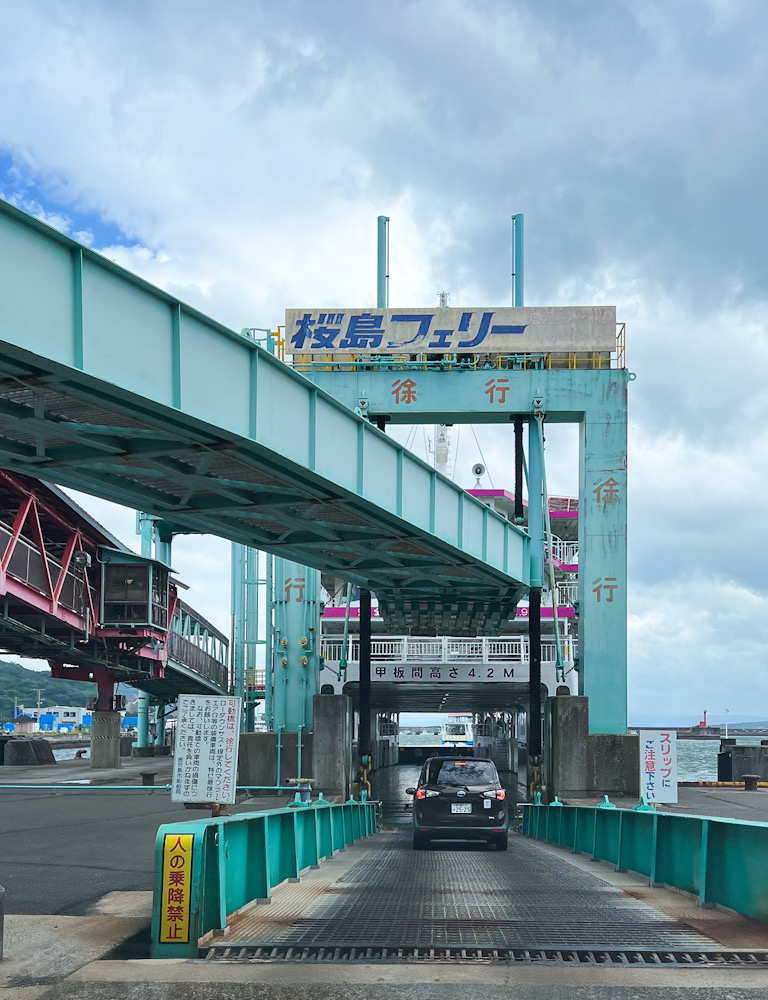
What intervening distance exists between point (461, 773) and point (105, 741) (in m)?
31.8

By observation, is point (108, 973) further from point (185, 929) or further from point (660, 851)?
point (660, 851)

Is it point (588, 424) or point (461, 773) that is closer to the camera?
point (461, 773)

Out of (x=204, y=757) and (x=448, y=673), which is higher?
(x=204, y=757)

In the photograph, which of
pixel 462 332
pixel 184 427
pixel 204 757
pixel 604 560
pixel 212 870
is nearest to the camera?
pixel 212 870

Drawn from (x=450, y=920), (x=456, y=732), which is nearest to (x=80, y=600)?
(x=450, y=920)

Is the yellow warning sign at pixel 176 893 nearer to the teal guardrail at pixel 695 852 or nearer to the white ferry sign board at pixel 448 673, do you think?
the teal guardrail at pixel 695 852

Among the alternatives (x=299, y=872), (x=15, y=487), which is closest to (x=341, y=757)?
(x=15, y=487)

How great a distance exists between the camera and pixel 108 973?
7.02m

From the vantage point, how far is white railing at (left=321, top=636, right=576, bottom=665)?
37.9m

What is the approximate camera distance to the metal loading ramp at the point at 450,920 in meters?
7.68

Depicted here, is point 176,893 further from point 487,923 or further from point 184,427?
point 184,427

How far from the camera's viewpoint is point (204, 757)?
525 inches

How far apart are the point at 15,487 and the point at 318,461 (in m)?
14.6

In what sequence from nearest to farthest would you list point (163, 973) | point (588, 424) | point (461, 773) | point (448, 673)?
1. point (163, 973)
2. point (461, 773)
3. point (588, 424)
4. point (448, 673)
